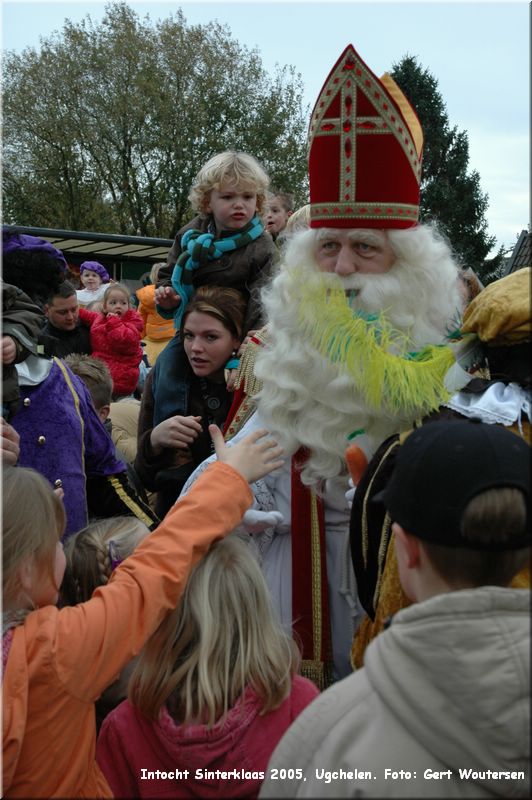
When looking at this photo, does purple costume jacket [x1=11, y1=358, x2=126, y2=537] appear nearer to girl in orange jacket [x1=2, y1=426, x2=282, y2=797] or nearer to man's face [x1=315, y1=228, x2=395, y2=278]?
girl in orange jacket [x1=2, y1=426, x2=282, y2=797]

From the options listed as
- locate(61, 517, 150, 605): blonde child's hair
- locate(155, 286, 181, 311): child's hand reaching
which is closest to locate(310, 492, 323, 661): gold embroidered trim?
locate(61, 517, 150, 605): blonde child's hair

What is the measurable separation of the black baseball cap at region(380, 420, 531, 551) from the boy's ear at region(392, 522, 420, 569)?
2 centimetres

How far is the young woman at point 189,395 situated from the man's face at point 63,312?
6.44ft

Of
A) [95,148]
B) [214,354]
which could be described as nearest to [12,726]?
[214,354]

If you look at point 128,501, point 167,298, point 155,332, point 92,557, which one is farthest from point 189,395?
point 155,332

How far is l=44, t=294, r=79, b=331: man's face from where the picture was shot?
16.5 feet

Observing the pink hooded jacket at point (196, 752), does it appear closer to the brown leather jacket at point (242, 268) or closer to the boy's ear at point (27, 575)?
the boy's ear at point (27, 575)

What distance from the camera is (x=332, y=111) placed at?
94.8 inches

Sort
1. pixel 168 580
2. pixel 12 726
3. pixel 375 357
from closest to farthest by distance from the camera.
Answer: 1. pixel 12 726
2. pixel 168 580
3. pixel 375 357

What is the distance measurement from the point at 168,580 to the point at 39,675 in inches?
12.3

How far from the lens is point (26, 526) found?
176 centimetres

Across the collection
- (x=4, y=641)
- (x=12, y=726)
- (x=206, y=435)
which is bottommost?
(x=12, y=726)

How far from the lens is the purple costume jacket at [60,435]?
275cm

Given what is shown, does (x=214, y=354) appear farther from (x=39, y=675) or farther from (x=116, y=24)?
(x=116, y=24)
